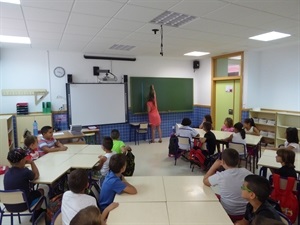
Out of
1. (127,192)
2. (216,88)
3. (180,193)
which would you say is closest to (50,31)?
(127,192)

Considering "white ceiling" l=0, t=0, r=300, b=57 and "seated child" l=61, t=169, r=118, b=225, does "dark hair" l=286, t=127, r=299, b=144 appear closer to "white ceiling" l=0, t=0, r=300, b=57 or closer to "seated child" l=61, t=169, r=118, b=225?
"white ceiling" l=0, t=0, r=300, b=57

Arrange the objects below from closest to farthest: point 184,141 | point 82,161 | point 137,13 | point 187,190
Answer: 1. point 187,190
2. point 82,161
3. point 137,13
4. point 184,141

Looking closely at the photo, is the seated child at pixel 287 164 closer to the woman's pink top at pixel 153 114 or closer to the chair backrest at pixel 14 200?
the chair backrest at pixel 14 200

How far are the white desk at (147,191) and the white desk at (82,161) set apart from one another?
2.75 ft

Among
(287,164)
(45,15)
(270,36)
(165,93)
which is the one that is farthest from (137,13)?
(165,93)

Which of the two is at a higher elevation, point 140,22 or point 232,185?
point 140,22

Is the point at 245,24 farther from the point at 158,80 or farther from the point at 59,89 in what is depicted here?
the point at 59,89

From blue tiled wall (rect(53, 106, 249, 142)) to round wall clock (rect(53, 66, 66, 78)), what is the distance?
3.75 feet

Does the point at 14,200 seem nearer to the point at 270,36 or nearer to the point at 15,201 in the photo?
the point at 15,201

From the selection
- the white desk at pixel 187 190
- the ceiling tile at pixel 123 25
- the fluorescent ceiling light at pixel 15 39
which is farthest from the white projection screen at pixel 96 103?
the white desk at pixel 187 190

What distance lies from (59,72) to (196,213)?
5797mm

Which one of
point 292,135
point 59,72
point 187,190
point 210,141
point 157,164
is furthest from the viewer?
point 59,72

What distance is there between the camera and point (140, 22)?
3.70 metres

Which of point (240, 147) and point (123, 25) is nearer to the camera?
point (123, 25)
